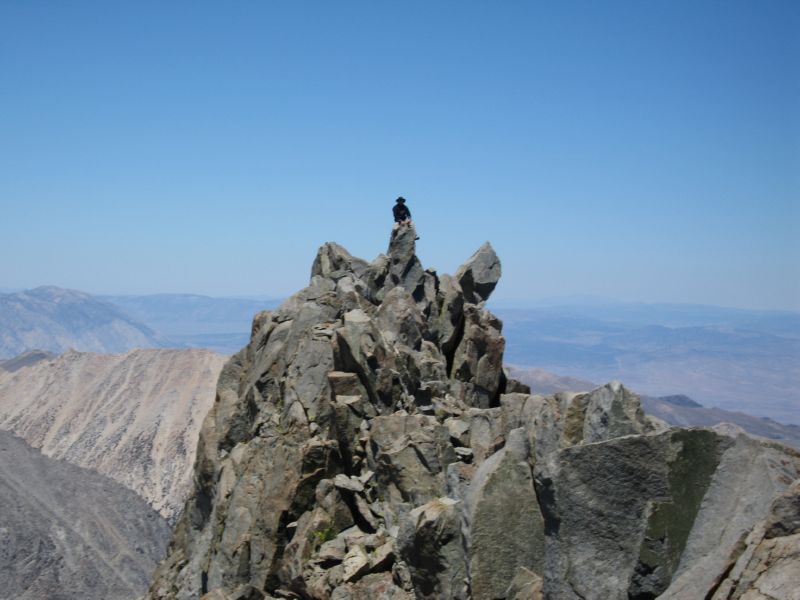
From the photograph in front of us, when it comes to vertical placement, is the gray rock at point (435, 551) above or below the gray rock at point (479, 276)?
below

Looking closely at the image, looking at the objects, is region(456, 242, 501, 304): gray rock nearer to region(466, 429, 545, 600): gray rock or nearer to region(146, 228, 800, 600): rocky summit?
region(146, 228, 800, 600): rocky summit

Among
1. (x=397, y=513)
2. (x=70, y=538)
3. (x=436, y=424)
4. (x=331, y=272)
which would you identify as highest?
(x=331, y=272)

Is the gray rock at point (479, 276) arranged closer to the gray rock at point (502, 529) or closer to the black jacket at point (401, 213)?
the black jacket at point (401, 213)

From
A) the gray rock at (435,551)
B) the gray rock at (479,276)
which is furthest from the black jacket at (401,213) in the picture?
the gray rock at (435,551)

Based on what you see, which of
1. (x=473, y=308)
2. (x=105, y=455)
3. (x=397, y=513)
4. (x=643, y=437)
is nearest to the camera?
(x=643, y=437)

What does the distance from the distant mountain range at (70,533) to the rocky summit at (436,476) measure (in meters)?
97.5

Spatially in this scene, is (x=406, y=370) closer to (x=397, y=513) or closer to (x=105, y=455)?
(x=397, y=513)

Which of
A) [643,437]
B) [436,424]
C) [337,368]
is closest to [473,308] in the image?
[337,368]

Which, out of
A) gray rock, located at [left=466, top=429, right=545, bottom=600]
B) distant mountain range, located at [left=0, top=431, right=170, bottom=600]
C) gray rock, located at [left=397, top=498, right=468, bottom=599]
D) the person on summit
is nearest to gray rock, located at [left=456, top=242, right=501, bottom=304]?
the person on summit

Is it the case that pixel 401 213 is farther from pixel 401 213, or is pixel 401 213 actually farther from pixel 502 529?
pixel 502 529

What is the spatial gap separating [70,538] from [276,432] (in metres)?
120

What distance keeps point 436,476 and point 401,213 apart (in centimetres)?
2266

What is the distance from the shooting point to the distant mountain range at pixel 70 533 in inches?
4651

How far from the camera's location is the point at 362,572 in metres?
20.6
